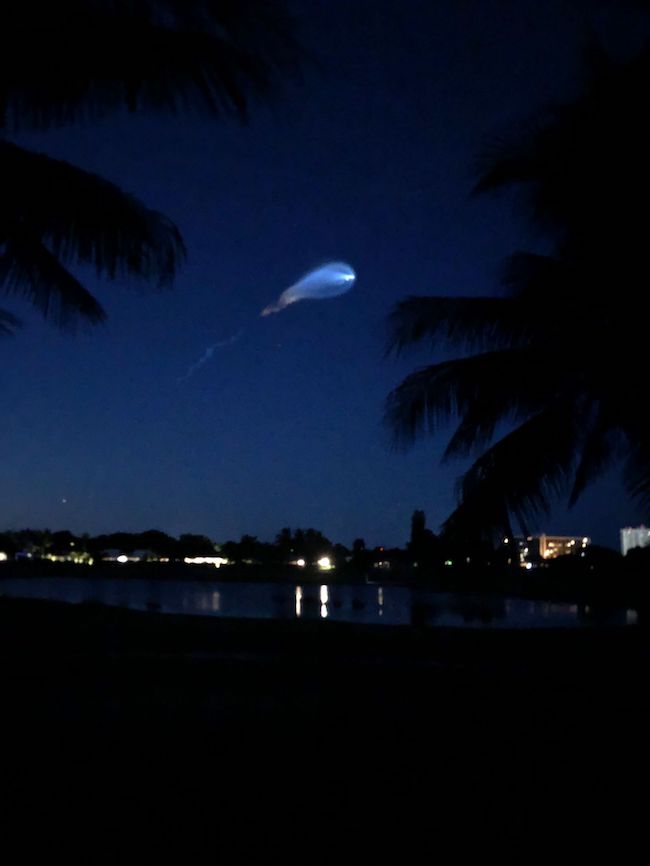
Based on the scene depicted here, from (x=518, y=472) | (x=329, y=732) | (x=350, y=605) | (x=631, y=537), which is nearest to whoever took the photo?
(x=329, y=732)

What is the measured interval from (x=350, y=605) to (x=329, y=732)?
10813 mm

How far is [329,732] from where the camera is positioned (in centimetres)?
577

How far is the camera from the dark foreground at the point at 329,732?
437cm

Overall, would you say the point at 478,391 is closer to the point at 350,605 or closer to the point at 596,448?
the point at 596,448

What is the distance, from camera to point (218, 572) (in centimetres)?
2798

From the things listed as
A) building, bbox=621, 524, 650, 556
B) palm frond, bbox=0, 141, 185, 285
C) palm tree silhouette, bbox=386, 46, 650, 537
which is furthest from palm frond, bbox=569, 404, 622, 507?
building, bbox=621, 524, 650, 556

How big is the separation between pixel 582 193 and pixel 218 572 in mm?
21716

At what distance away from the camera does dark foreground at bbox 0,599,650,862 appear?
4.37 metres

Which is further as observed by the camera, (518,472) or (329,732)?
(518,472)

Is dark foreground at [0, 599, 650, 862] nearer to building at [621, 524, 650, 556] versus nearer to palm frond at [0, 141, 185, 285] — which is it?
palm frond at [0, 141, 185, 285]

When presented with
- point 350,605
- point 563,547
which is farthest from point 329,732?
point 563,547

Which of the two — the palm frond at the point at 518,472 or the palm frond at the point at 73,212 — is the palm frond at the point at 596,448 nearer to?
the palm frond at the point at 518,472

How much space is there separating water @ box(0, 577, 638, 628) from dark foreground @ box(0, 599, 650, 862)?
2.86 metres

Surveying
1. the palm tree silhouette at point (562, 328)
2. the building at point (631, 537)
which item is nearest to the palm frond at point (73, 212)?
the palm tree silhouette at point (562, 328)
